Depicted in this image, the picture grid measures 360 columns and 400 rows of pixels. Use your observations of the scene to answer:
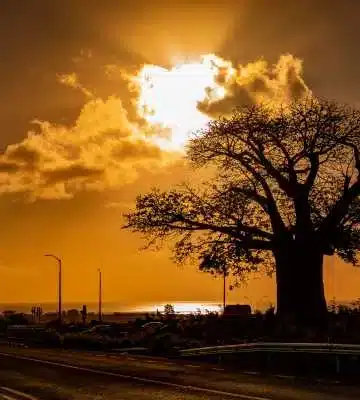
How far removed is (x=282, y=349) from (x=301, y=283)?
1313 cm

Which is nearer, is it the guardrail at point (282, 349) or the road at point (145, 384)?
the road at point (145, 384)

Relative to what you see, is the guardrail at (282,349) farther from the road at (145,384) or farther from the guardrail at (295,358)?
the road at (145,384)

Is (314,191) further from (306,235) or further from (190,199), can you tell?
(190,199)

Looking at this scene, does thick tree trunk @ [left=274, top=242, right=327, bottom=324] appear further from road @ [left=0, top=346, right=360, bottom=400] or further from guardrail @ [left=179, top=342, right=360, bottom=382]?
road @ [left=0, top=346, right=360, bottom=400]

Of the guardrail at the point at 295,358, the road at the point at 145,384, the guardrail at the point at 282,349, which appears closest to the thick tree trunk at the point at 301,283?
the guardrail at the point at 282,349

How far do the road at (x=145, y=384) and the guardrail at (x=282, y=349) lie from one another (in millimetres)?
1215

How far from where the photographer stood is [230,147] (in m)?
38.7

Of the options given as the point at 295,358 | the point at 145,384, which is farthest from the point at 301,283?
the point at 145,384

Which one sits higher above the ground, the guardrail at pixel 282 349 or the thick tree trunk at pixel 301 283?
the thick tree trunk at pixel 301 283

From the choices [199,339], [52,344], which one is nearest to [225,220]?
[199,339]

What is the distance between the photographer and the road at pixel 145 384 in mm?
16500

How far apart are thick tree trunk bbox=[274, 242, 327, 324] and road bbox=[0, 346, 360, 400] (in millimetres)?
10845

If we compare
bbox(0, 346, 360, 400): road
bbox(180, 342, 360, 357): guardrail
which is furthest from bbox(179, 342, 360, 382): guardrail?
bbox(0, 346, 360, 400): road

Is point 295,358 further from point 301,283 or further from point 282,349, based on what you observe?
point 301,283
